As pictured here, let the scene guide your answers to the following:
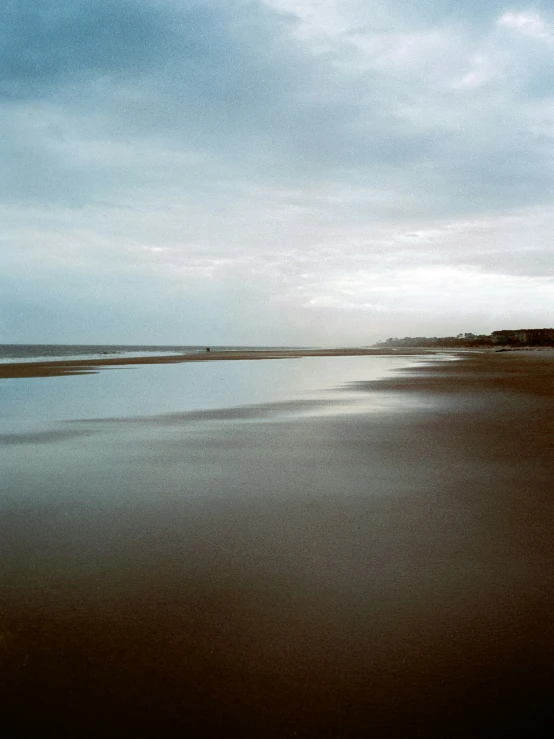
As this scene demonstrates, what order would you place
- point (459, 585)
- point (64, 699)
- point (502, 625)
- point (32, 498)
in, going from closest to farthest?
point (64, 699), point (502, 625), point (459, 585), point (32, 498)

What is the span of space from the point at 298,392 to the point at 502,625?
16600 millimetres

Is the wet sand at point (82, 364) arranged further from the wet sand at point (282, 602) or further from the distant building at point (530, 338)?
the distant building at point (530, 338)

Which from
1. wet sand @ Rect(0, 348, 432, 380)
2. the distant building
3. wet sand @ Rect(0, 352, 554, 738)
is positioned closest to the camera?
wet sand @ Rect(0, 352, 554, 738)

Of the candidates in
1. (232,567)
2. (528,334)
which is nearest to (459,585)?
(232,567)

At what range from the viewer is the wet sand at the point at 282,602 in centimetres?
289

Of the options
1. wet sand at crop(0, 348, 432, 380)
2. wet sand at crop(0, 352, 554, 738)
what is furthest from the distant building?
wet sand at crop(0, 352, 554, 738)

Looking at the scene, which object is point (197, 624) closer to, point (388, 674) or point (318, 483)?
point (388, 674)

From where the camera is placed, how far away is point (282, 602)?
400 centimetres

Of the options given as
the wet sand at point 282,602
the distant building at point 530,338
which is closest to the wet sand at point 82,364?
the wet sand at point 282,602

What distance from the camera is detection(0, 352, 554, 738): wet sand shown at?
9.48 feet

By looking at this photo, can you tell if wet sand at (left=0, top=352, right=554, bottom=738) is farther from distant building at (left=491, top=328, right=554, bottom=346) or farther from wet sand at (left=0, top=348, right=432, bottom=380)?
distant building at (left=491, top=328, right=554, bottom=346)

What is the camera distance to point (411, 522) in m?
5.73

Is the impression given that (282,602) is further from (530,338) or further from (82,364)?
(530,338)

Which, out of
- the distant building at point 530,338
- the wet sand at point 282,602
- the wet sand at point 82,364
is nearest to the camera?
the wet sand at point 282,602
